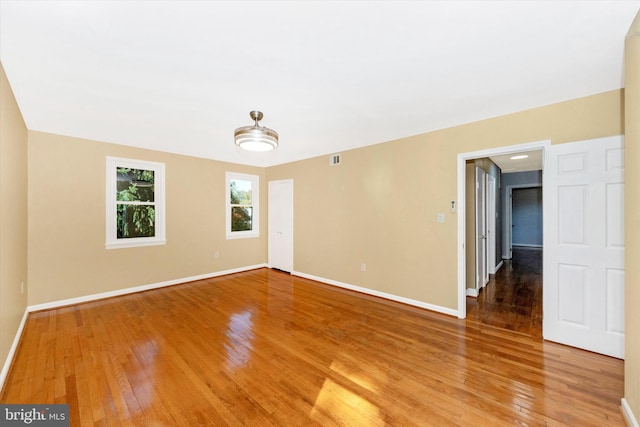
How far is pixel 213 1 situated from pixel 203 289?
4142 millimetres

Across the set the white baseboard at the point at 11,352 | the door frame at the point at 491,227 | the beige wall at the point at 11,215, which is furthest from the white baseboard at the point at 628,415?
the beige wall at the point at 11,215

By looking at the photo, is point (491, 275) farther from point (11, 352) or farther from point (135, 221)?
point (11, 352)

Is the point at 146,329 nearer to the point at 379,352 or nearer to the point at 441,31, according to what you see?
the point at 379,352

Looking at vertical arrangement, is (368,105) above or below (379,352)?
above

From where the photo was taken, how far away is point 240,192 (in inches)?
225

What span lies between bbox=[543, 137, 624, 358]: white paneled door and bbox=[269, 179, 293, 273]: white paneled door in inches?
163

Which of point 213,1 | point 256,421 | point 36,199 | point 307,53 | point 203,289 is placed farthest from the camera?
point 203,289

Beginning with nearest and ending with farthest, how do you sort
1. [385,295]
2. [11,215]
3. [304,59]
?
[304,59]
[11,215]
[385,295]

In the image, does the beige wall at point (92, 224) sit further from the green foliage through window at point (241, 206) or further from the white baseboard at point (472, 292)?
the white baseboard at point (472, 292)

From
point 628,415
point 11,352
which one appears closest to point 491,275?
point 628,415

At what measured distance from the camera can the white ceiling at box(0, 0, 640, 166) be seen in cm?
151

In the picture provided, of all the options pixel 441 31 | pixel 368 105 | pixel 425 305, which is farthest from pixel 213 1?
pixel 425 305

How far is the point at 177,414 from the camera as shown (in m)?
1.70

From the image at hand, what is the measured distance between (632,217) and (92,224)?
5.83 m
